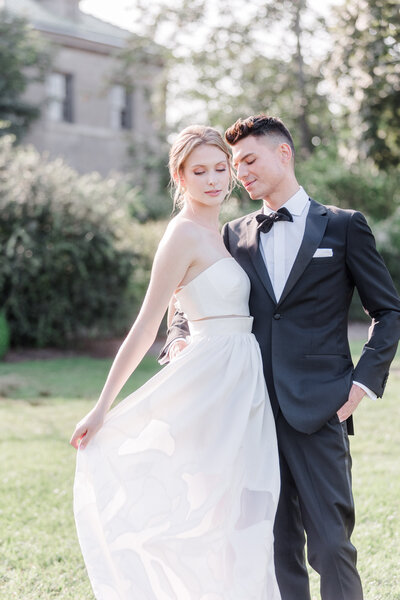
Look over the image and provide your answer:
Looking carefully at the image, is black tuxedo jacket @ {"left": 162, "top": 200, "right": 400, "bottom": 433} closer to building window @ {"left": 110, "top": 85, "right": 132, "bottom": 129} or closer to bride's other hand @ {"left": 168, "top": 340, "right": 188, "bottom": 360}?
bride's other hand @ {"left": 168, "top": 340, "right": 188, "bottom": 360}

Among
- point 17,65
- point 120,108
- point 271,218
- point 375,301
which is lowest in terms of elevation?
point 375,301

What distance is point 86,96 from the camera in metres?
27.4

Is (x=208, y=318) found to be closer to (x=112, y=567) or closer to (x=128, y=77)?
(x=112, y=567)

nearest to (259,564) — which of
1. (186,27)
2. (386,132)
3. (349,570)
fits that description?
(349,570)

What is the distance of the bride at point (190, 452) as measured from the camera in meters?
2.85

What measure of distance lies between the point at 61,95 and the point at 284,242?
1032 inches

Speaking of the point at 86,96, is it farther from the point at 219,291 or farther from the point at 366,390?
the point at 366,390

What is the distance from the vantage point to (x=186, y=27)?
81.0 ft

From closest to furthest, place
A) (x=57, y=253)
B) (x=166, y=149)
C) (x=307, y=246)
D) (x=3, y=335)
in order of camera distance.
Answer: (x=307, y=246), (x=3, y=335), (x=57, y=253), (x=166, y=149)

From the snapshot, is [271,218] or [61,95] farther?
[61,95]

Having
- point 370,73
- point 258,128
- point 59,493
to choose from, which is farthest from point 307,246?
point 370,73

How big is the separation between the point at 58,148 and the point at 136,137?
322 cm

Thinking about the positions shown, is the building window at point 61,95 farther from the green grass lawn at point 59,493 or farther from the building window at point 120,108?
the green grass lawn at point 59,493

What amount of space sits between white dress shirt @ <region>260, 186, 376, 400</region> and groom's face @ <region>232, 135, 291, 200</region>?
0.38ft
